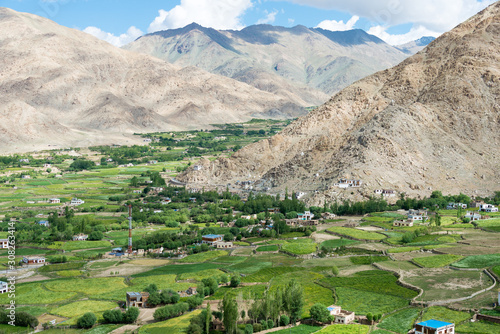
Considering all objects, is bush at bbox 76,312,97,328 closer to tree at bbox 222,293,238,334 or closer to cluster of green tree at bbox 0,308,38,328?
cluster of green tree at bbox 0,308,38,328

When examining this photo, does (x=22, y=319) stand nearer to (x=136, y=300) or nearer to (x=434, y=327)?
(x=136, y=300)

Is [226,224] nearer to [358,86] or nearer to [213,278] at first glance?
[213,278]

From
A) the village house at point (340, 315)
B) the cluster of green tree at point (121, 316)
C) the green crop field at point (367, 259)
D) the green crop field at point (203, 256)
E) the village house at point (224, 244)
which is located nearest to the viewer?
the village house at point (340, 315)

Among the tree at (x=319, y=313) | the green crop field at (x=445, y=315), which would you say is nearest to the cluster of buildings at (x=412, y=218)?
the green crop field at (x=445, y=315)

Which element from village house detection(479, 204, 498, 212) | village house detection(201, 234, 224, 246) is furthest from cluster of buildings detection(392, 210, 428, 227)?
village house detection(201, 234, 224, 246)

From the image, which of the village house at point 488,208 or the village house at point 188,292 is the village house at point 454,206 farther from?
the village house at point 188,292
